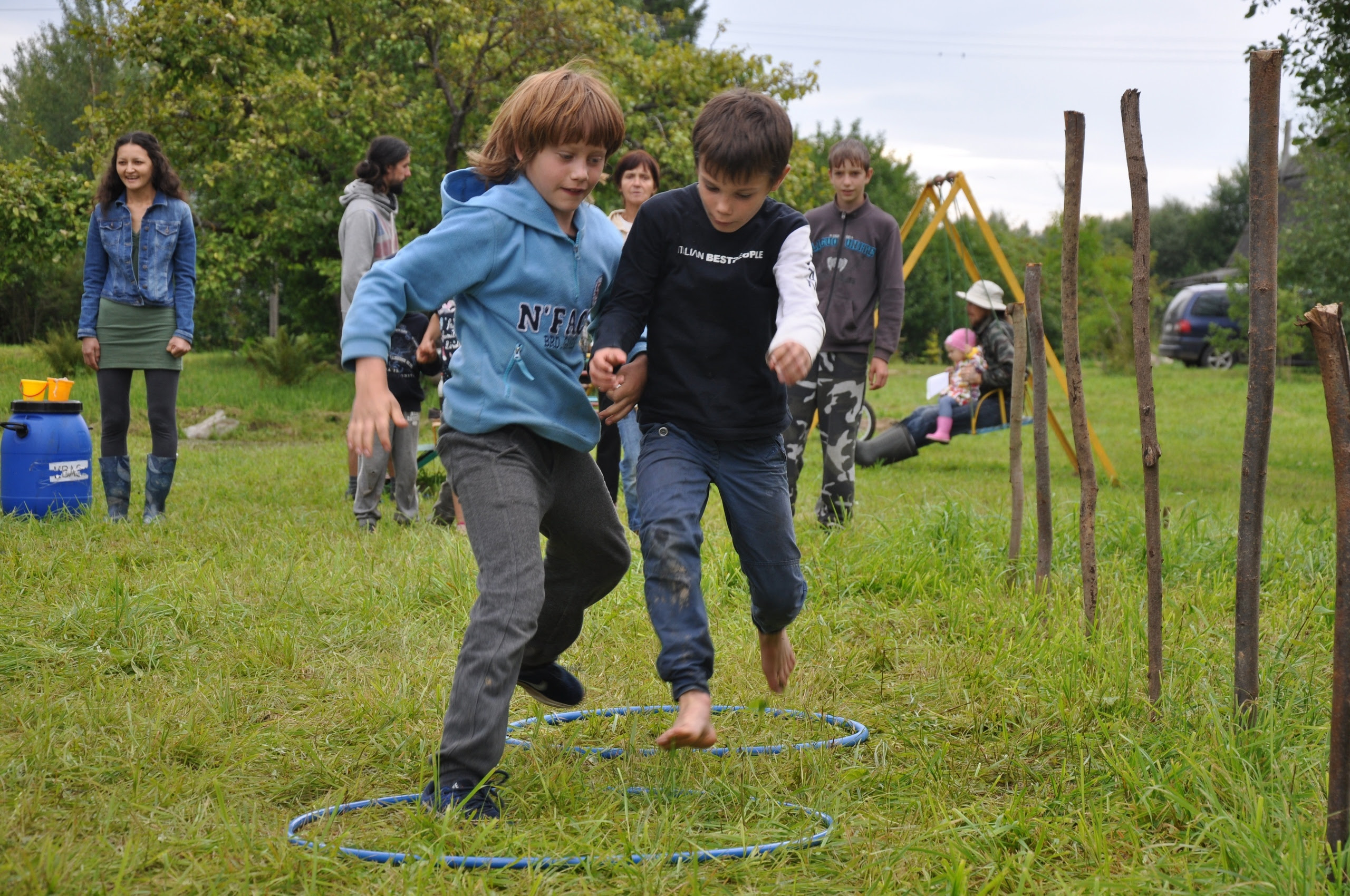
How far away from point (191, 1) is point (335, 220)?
3.10m

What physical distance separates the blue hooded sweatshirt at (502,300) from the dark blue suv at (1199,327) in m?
25.2

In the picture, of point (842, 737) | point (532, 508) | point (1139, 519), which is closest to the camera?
point (532, 508)

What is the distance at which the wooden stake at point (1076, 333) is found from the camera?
12.4 ft

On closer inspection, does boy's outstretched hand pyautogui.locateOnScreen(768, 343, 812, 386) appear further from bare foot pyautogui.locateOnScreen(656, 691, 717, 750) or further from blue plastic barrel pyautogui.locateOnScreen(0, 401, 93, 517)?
blue plastic barrel pyautogui.locateOnScreen(0, 401, 93, 517)

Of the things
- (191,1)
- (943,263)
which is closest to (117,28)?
(191,1)

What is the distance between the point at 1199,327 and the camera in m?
25.6

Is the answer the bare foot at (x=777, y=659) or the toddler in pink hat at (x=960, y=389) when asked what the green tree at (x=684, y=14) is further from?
the bare foot at (x=777, y=659)

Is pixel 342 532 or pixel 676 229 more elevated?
pixel 676 229

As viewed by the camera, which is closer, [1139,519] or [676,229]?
[676,229]

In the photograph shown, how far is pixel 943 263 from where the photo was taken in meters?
33.2

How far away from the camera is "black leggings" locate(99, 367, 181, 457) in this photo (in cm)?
614

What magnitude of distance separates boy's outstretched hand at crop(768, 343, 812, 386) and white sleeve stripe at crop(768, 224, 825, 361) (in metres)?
0.01

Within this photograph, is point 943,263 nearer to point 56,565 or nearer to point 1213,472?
point 1213,472

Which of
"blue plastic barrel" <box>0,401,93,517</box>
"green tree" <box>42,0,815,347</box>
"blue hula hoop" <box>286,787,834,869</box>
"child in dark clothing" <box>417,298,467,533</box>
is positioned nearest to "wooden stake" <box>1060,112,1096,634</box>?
"blue hula hoop" <box>286,787,834,869</box>
